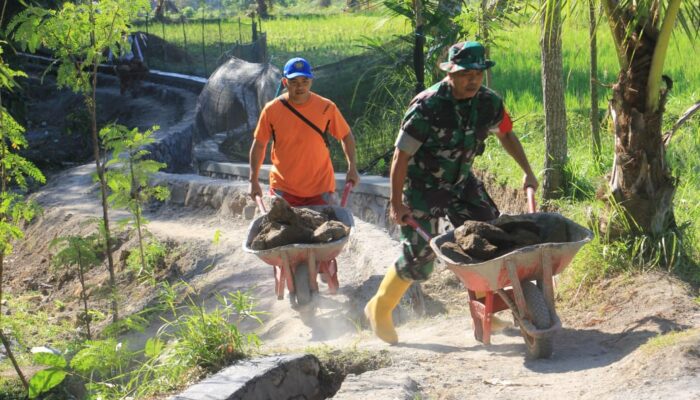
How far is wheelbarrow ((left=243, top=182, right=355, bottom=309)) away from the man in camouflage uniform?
98cm

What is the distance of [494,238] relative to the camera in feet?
18.4

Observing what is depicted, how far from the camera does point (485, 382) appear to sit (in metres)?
5.28

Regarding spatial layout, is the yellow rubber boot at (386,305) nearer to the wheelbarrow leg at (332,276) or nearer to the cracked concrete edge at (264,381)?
the cracked concrete edge at (264,381)

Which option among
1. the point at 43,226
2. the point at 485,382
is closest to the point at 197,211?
the point at 43,226

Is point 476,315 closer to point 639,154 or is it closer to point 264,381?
point 639,154

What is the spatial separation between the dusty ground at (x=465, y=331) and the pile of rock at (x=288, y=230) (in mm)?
700

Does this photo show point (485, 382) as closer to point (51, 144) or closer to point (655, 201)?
point (655, 201)

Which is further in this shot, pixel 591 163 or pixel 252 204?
pixel 252 204

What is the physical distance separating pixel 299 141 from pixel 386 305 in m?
1.91

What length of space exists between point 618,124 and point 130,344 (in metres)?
4.17

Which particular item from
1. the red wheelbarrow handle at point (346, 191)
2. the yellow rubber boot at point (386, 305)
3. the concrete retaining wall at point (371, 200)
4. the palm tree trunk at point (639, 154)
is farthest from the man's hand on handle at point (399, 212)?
the concrete retaining wall at point (371, 200)

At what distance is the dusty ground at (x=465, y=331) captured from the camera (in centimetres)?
497

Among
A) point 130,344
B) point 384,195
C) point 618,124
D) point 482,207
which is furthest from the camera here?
point 384,195

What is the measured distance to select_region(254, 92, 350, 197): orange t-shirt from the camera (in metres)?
7.84
